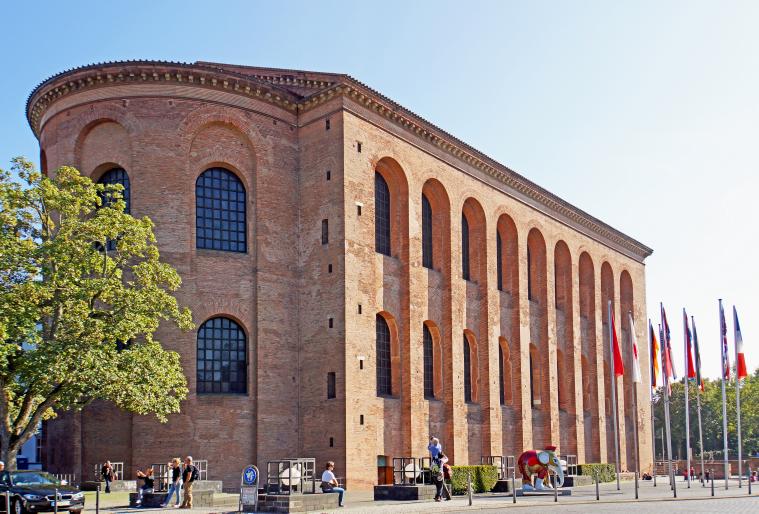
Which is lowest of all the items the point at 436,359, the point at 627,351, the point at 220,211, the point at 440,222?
the point at 436,359

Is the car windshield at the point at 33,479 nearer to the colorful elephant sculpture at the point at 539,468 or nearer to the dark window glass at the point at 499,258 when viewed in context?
the colorful elephant sculpture at the point at 539,468

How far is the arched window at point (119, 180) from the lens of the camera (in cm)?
3098

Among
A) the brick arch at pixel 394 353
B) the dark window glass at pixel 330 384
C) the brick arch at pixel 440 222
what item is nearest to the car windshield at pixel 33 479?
the dark window glass at pixel 330 384

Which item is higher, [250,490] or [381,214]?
[381,214]

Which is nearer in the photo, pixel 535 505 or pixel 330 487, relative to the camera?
pixel 330 487

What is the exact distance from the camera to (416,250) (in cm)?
3559

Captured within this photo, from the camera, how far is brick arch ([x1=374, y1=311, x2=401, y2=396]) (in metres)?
33.9

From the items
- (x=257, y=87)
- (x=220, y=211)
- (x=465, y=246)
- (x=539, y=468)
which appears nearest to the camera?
(x=539, y=468)

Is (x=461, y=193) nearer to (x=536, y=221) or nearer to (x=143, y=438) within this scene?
(x=536, y=221)

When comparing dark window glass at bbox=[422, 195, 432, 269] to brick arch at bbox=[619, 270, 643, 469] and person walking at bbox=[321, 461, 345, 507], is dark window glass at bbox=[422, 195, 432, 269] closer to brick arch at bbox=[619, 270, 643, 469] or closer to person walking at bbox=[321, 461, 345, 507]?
person walking at bbox=[321, 461, 345, 507]

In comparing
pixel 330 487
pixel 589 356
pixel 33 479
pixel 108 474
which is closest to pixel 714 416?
pixel 589 356

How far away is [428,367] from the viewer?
121 ft

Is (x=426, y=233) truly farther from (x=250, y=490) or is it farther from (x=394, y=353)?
(x=250, y=490)

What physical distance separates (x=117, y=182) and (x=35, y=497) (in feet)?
47.4
